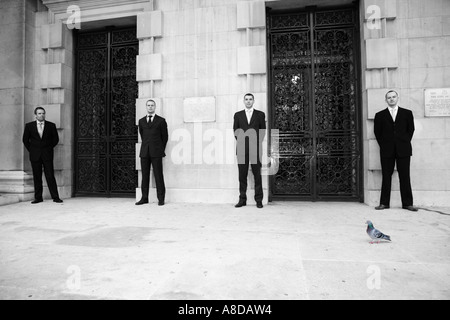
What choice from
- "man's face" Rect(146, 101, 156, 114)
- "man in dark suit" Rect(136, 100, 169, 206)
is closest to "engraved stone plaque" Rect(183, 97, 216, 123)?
"man in dark suit" Rect(136, 100, 169, 206)

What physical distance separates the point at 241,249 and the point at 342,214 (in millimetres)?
3149

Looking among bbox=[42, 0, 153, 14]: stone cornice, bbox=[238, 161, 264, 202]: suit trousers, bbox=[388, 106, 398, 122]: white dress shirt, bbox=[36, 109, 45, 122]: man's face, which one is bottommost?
bbox=[238, 161, 264, 202]: suit trousers

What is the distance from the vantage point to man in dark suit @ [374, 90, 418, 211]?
20.4 ft

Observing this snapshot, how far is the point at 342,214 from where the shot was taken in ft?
18.6

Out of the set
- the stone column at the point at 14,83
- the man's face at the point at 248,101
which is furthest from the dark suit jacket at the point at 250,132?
the stone column at the point at 14,83

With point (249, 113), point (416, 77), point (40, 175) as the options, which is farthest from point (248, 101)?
point (40, 175)

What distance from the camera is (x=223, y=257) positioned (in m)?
2.98

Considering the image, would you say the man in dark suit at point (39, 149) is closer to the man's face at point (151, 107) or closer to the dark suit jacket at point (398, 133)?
the man's face at point (151, 107)

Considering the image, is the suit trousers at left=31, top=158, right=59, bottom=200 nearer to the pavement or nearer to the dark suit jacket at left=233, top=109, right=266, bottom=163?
the pavement

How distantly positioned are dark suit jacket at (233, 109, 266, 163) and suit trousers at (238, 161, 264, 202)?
21 cm

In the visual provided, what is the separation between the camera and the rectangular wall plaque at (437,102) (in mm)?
6609

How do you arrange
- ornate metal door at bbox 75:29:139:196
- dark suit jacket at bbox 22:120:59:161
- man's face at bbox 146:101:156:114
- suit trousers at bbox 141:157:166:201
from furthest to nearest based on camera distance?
ornate metal door at bbox 75:29:139:196 → dark suit jacket at bbox 22:120:59:161 → man's face at bbox 146:101:156:114 → suit trousers at bbox 141:157:166:201

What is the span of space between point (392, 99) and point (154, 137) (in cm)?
535
